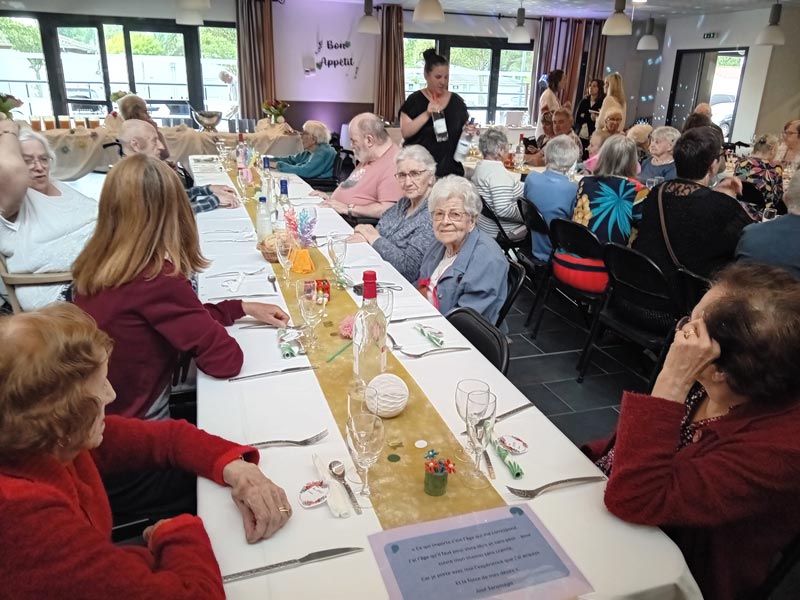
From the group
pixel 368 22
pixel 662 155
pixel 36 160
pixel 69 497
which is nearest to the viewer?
pixel 69 497

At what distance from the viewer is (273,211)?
11.4ft

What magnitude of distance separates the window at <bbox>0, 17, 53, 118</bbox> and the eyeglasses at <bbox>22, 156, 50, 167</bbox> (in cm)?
812

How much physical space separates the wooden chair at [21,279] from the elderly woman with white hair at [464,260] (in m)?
1.52

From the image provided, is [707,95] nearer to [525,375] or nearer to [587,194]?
[587,194]

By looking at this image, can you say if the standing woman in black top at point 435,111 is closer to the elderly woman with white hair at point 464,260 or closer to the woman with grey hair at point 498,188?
the woman with grey hair at point 498,188

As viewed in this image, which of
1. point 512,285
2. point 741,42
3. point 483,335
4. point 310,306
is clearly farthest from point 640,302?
point 741,42

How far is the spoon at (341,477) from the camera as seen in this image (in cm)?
114

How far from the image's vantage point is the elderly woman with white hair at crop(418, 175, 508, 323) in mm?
2311

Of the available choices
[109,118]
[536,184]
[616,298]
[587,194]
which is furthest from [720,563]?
[109,118]

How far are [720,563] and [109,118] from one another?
8826 mm

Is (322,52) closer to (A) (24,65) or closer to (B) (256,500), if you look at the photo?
(A) (24,65)

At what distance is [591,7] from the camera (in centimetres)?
1036

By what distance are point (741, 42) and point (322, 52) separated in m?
7.44

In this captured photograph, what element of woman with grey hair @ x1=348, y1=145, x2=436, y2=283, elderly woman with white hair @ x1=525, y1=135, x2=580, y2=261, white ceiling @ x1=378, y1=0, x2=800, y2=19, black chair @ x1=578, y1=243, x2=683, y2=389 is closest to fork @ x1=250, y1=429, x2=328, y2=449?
woman with grey hair @ x1=348, y1=145, x2=436, y2=283
